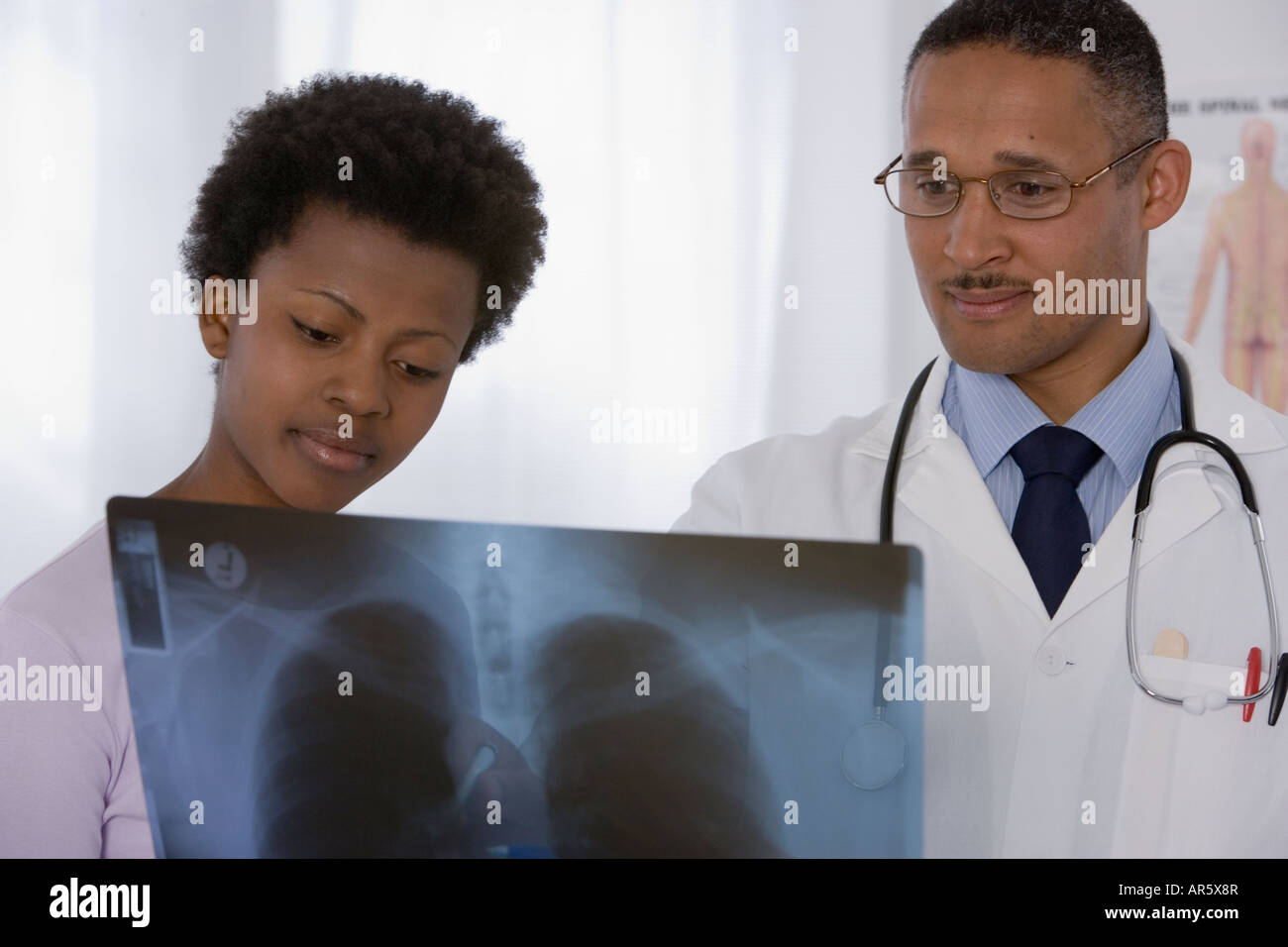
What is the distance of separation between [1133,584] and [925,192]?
365mm

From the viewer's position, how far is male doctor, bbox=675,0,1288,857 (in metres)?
0.88

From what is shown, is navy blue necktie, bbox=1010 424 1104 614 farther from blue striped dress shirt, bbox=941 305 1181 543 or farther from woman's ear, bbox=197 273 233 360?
woman's ear, bbox=197 273 233 360

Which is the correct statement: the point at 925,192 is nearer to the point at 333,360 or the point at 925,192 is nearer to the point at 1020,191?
the point at 1020,191

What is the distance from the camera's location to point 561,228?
1.13m

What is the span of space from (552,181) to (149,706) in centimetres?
63

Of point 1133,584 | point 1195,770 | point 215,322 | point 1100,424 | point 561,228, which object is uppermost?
point 561,228

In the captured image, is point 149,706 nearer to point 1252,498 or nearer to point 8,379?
point 8,379

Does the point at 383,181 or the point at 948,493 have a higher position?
the point at 383,181

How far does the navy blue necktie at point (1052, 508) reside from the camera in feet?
3.06

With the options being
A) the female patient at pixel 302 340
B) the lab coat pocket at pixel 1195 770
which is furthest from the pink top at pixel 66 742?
the lab coat pocket at pixel 1195 770

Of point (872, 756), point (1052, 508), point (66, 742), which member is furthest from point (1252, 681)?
point (66, 742)
